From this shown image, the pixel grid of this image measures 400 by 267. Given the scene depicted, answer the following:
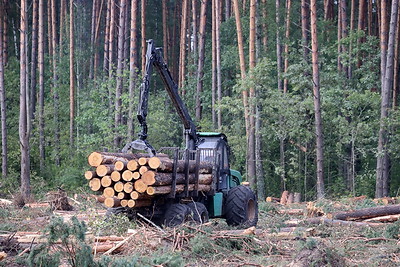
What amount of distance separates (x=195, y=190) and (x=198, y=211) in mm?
426

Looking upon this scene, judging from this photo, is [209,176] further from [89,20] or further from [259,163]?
[89,20]

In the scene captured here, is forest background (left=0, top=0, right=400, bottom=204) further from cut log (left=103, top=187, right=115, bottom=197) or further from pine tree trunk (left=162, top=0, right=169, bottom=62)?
cut log (left=103, top=187, right=115, bottom=197)

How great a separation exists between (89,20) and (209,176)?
36.6 metres

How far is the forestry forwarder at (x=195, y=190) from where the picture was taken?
491 inches

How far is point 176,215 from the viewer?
12188 millimetres

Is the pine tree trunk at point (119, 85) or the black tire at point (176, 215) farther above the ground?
the pine tree trunk at point (119, 85)

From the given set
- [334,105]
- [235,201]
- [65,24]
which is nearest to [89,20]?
[65,24]

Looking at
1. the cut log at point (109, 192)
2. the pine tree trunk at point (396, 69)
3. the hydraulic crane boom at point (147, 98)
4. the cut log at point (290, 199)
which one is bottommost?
the cut log at point (290, 199)

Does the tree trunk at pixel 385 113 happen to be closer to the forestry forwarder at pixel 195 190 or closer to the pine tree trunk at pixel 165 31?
the forestry forwarder at pixel 195 190

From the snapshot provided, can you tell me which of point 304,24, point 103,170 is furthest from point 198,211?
point 304,24

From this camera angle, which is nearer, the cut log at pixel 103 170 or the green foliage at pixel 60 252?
the green foliage at pixel 60 252

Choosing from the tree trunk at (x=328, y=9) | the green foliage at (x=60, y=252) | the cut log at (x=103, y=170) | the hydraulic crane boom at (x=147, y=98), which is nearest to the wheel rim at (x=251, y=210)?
the hydraulic crane boom at (x=147, y=98)

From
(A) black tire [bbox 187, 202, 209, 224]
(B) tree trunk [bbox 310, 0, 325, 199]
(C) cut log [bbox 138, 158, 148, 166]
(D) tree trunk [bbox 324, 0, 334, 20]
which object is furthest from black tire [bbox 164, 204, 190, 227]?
(D) tree trunk [bbox 324, 0, 334, 20]

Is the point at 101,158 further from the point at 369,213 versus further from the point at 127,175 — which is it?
the point at 369,213
